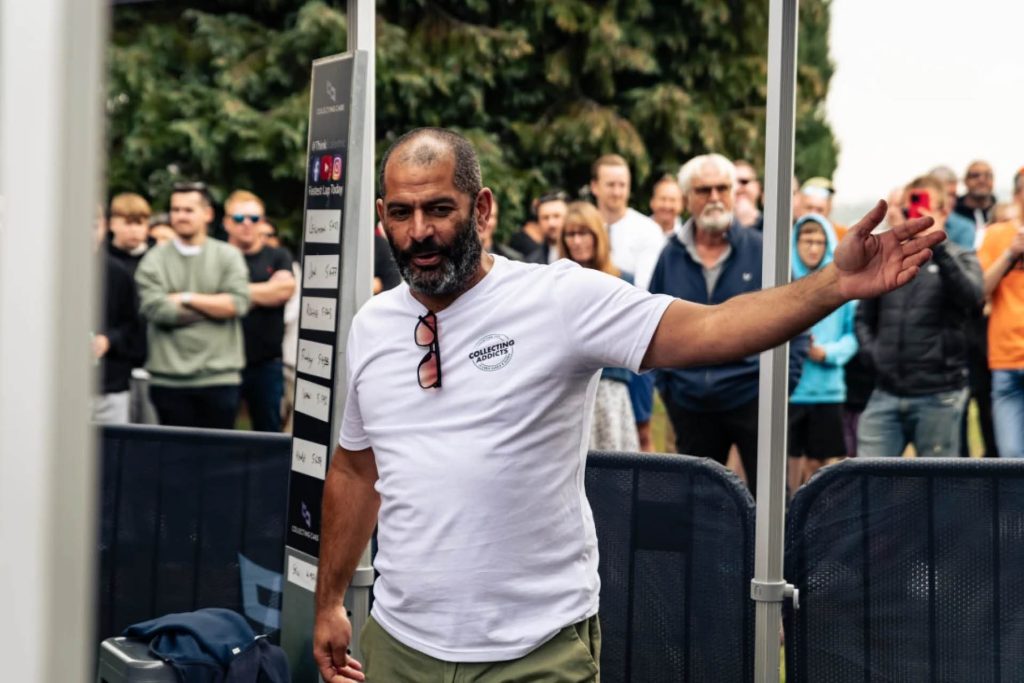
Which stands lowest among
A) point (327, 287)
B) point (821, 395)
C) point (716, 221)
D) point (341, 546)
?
point (341, 546)

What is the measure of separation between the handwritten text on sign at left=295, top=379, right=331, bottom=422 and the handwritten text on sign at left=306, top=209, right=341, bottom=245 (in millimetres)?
413

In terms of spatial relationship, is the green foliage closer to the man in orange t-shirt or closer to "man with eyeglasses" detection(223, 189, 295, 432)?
"man with eyeglasses" detection(223, 189, 295, 432)

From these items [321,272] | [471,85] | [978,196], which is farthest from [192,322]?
[471,85]

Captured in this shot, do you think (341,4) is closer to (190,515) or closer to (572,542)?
(190,515)

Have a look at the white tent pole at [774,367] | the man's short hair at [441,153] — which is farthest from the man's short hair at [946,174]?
the man's short hair at [441,153]

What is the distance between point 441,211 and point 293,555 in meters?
1.57

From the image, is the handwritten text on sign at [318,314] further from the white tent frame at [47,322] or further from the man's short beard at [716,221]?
the man's short beard at [716,221]

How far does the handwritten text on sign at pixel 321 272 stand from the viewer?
4180mm

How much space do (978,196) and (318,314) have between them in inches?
309

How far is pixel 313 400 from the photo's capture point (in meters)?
4.33

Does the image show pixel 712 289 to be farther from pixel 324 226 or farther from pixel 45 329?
pixel 45 329

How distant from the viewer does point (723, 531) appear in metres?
4.36

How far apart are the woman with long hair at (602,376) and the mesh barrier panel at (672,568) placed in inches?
121

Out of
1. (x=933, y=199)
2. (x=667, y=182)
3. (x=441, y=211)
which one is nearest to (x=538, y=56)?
(x=667, y=182)
